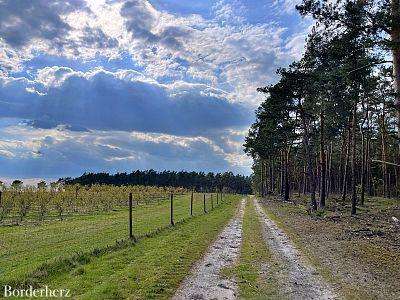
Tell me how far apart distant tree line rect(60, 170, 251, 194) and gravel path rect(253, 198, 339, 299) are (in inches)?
6007

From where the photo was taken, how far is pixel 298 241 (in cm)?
1769

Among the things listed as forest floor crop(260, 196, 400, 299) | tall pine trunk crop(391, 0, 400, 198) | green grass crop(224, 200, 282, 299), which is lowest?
forest floor crop(260, 196, 400, 299)

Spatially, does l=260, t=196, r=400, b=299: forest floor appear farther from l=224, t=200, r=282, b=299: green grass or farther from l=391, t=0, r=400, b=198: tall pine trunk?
l=391, t=0, r=400, b=198: tall pine trunk

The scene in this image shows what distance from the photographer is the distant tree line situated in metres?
174

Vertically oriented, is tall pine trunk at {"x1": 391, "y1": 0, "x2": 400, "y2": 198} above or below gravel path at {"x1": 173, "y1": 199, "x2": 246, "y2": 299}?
above

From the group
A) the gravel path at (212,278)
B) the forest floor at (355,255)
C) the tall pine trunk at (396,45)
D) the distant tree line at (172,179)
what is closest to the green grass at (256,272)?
the gravel path at (212,278)

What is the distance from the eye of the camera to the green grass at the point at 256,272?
8779 mm

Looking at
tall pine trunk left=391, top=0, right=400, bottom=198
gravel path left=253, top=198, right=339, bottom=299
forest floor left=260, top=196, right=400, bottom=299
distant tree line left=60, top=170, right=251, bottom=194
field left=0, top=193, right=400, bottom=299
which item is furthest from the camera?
distant tree line left=60, top=170, right=251, bottom=194

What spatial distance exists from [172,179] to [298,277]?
6653 inches

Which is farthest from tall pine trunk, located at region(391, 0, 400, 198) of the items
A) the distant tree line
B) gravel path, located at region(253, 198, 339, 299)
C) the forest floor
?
the distant tree line

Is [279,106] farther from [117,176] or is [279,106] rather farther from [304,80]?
[117,176]

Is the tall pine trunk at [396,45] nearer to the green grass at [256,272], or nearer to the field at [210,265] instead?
the field at [210,265]

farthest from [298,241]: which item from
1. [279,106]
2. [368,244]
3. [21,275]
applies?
[279,106]

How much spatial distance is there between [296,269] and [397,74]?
7.92 meters
